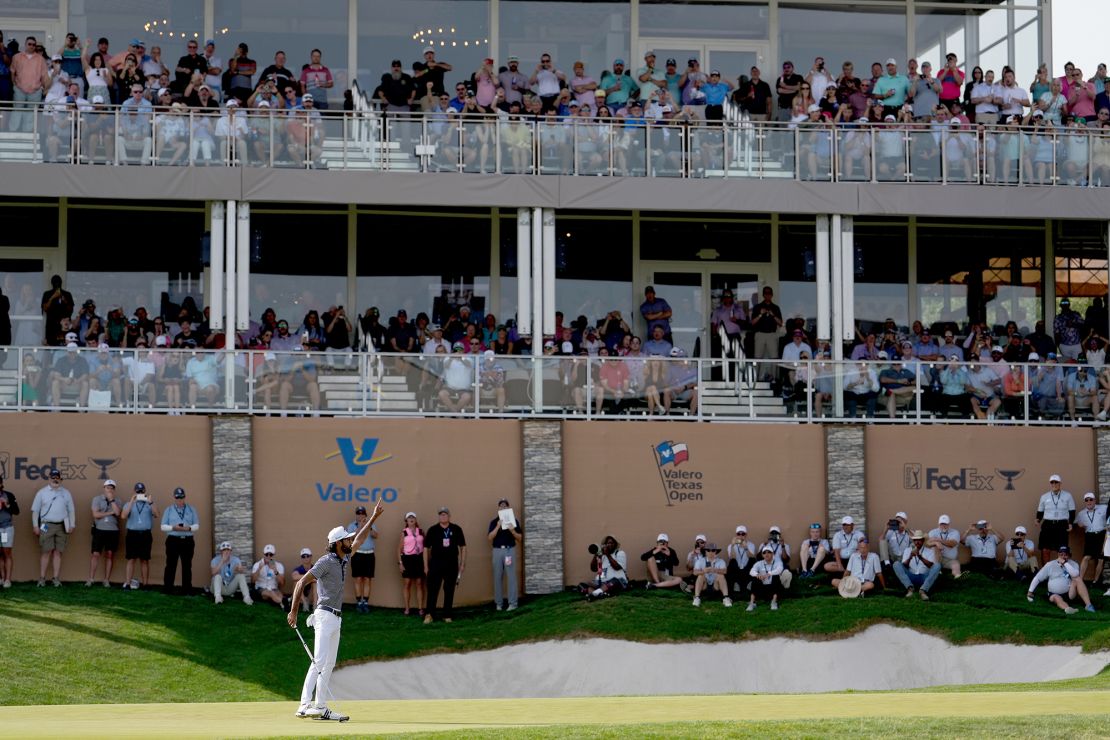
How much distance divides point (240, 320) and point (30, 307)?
522cm

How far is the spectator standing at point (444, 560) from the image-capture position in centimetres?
2655

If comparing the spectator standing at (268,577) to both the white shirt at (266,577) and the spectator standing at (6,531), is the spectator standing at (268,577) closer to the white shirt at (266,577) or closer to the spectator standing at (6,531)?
the white shirt at (266,577)

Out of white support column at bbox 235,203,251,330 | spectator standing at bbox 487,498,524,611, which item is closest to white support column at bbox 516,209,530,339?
spectator standing at bbox 487,498,524,611

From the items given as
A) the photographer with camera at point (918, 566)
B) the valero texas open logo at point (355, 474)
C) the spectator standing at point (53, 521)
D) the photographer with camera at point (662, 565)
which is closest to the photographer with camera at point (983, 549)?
the photographer with camera at point (918, 566)

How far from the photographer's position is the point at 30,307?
32531mm

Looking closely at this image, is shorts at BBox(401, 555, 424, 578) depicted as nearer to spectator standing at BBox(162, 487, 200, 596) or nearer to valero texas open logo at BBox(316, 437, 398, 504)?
valero texas open logo at BBox(316, 437, 398, 504)

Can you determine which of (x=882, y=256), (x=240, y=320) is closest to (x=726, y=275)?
(x=882, y=256)

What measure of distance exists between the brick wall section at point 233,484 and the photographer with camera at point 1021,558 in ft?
36.4

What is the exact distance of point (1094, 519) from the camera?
28234mm

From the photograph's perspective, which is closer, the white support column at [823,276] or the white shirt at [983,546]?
the white shirt at [983,546]

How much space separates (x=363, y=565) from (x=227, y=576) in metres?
1.92

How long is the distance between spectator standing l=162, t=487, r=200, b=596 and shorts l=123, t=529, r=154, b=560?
273 millimetres

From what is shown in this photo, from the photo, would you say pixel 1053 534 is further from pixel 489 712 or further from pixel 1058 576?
pixel 489 712

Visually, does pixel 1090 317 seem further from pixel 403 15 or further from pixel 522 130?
pixel 403 15
